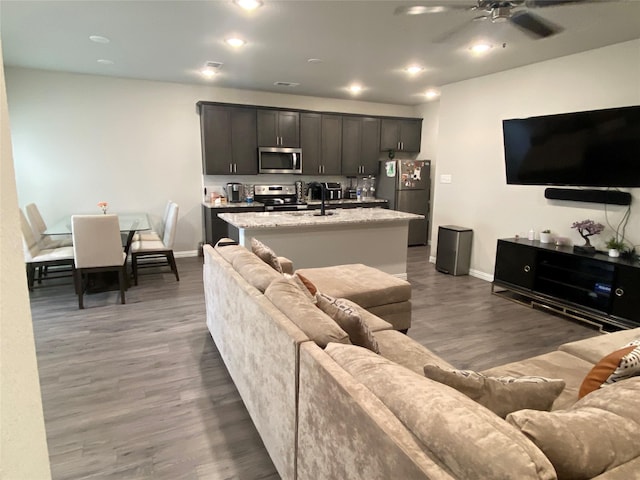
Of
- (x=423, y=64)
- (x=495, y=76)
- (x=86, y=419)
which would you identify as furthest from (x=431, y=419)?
(x=495, y=76)

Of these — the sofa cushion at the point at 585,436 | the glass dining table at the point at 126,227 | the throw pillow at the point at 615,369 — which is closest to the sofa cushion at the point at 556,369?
the throw pillow at the point at 615,369

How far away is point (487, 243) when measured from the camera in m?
5.21

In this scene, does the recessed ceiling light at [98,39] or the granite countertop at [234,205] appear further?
the granite countertop at [234,205]

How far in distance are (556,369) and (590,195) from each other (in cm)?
270

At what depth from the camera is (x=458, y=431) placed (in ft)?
3.00

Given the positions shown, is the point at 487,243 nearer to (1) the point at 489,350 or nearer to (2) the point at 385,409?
(1) the point at 489,350

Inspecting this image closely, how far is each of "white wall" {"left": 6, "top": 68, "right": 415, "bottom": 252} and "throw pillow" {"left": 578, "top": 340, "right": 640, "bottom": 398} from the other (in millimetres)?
5750

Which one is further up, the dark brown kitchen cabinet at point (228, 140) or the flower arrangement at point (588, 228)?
the dark brown kitchen cabinet at point (228, 140)

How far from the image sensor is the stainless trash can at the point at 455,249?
17.5ft

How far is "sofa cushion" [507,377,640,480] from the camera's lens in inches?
37.4

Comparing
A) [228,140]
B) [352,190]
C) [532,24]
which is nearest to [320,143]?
[352,190]

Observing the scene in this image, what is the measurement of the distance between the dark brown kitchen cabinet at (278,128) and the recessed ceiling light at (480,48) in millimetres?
3228

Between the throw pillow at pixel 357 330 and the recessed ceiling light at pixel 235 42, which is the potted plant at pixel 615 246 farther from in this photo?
the recessed ceiling light at pixel 235 42

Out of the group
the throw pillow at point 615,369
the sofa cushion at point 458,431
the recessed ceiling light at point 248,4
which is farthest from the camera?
the recessed ceiling light at point 248,4
